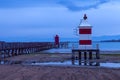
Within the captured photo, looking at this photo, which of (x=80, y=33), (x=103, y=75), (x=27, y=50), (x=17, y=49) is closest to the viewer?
(x=103, y=75)

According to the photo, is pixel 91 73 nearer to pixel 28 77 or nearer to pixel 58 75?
pixel 58 75

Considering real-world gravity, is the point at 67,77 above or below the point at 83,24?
below

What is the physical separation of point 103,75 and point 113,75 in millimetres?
392

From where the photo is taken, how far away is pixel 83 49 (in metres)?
23.5

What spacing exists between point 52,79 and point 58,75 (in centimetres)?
104

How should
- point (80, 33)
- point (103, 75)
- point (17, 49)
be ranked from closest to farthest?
point (103, 75) < point (80, 33) < point (17, 49)

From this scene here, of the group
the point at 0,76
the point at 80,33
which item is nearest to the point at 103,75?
the point at 0,76

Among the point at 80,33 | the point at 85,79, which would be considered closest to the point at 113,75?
the point at 85,79

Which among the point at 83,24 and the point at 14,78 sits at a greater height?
the point at 83,24

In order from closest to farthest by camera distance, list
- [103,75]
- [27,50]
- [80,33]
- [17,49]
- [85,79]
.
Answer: [85,79] < [103,75] < [80,33] < [17,49] < [27,50]

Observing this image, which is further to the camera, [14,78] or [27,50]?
[27,50]

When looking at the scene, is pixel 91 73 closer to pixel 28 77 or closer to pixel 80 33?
pixel 28 77

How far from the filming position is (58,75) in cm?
1435

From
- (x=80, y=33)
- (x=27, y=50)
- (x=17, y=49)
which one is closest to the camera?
(x=80, y=33)
